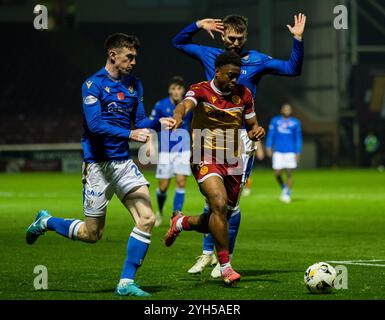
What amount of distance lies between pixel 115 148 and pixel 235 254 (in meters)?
3.89

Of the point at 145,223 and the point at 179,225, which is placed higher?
the point at 145,223

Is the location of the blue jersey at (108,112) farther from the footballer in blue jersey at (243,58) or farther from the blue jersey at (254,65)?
the blue jersey at (254,65)

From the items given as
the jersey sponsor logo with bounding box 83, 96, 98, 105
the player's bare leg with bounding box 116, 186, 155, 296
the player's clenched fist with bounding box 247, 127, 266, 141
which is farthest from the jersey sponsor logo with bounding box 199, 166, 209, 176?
the jersey sponsor logo with bounding box 83, 96, 98, 105

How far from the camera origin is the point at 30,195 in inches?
993

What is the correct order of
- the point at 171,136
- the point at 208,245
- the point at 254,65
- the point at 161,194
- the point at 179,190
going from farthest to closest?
the point at 171,136 → the point at 161,194 → the point at 179,190 → the point at 208,245 → the point at 254,65

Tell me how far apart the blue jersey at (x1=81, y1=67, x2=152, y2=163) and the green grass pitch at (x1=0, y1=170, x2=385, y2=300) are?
131 cm

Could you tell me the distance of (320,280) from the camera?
890 cm

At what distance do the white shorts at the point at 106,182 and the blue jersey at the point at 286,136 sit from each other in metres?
15.6

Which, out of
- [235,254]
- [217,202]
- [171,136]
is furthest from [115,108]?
[171,136]

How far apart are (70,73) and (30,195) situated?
25570 millimetres

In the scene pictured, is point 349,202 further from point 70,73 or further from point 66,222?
point 70,73

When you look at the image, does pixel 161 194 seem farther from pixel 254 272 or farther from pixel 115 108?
pixel 115 108

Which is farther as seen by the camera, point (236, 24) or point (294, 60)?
point (294, 60)
